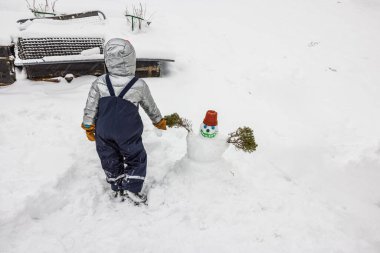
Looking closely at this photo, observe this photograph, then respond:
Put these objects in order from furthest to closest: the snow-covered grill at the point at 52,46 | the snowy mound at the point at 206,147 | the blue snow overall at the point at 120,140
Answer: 1. the snow-covered grill at the point at 52,46
2. the snowy mound at the point at 206,147
3. the blue snow overall at the point at 120,140

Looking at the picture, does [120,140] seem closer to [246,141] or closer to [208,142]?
[208,142]

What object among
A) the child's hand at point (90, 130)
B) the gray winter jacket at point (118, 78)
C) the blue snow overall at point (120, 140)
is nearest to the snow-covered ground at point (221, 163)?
the blue snow overall at point (120, 140)

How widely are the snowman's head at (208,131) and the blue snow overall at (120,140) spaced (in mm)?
668

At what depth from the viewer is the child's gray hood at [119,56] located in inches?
86.7

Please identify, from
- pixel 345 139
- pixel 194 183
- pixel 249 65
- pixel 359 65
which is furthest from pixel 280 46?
pixel 194 183

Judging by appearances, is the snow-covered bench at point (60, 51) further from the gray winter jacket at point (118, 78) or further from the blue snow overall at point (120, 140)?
the blue snow overall at point (120, 140)

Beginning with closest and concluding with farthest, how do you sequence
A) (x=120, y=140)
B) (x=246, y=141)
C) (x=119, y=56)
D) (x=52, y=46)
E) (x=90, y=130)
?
(x=119, y=56), (x=120, y=140), (x=90, y=130), (x=246, y=141), (x=52, y=46)

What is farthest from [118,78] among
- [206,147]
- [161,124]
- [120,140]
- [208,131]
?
[206,147]

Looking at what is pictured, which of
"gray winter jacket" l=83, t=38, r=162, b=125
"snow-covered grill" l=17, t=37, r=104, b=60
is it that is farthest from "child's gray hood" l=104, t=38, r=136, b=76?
"snow-covered grill" l=17, t=37, r=104, b=60

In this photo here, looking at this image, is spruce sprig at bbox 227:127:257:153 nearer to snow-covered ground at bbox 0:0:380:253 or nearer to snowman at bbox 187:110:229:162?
snowman at bbox 187:110:229:162

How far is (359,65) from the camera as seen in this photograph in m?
5.30

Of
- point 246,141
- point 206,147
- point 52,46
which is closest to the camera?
point 246,141

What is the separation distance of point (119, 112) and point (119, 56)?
499mm

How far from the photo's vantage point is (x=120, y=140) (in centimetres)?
240
